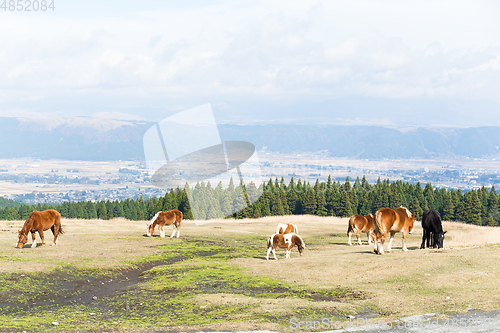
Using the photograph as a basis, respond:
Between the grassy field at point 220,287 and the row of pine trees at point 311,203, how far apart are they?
64508 mm

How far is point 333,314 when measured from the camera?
15.3 m

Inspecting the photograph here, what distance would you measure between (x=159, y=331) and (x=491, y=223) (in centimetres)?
10345

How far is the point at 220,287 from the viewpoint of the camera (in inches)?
830

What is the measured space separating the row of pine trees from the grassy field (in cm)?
6451

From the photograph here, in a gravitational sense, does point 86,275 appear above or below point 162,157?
below

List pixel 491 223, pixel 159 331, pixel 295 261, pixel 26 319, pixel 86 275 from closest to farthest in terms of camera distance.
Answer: pixel 159 331 < pixel 26 319 < pixel 86 275 < pixel 295 261 < pixel 491 223

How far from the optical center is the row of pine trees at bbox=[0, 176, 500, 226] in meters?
100

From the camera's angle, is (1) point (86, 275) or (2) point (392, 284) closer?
(2) point (392, 284)

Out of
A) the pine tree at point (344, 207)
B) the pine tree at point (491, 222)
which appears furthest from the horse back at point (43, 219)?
the pine tree at point (491, 222)

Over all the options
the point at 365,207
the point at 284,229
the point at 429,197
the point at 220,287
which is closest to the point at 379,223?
the point at 284,229

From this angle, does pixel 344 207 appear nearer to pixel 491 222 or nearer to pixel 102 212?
pixel 491 222

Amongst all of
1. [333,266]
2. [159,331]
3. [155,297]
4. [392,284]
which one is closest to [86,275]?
[155,297]

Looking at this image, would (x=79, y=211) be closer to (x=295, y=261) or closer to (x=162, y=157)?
(x=162, y=157)

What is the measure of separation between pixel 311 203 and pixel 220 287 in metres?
90.1
